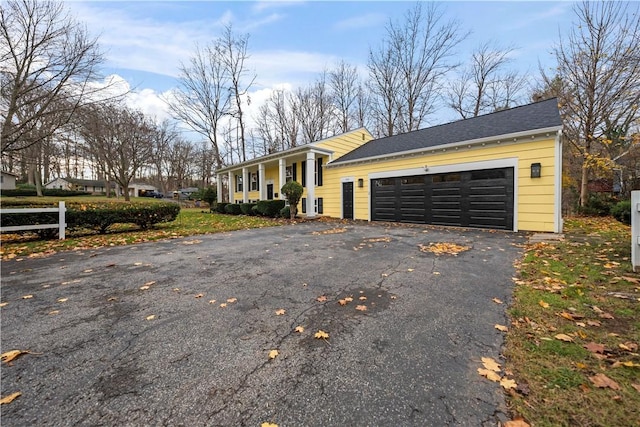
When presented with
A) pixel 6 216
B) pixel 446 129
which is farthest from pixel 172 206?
pixel 446 129

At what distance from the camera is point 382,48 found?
22016mm

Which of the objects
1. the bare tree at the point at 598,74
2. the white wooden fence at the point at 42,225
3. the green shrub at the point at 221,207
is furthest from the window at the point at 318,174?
the bare tree at the point at 598,74

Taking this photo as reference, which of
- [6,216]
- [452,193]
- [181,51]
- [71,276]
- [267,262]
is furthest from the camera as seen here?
[181,51]

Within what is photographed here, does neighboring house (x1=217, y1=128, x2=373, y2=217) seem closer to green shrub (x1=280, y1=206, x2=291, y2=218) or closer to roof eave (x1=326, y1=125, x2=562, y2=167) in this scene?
green shrub (x1=280, y1=206, x2=291, y2=218)

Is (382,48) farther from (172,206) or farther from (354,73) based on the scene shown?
(172,206)

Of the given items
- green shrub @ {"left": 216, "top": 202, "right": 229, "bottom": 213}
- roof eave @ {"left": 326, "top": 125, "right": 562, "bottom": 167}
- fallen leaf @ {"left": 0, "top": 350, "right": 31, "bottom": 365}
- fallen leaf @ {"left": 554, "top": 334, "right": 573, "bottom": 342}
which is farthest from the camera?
green shrub @ {"left": 216, "top": 202, "right": 229, "bottom": 213}

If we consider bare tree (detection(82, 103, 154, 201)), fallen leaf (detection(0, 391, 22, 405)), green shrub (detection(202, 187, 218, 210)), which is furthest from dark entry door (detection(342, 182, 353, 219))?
bare tree (detection(82, 103, 154, 201))

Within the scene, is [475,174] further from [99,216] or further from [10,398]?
[99,216]

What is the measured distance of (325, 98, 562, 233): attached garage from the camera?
26.9ft

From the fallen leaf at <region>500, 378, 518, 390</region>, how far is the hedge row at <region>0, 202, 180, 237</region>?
34.6 feet

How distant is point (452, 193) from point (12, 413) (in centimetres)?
1096

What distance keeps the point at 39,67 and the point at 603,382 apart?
44.9 ft

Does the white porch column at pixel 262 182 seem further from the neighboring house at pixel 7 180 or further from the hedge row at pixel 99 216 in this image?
the neighboring house at pixel 7 180

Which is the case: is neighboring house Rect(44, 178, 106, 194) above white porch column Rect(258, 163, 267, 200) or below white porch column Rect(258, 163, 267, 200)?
above
